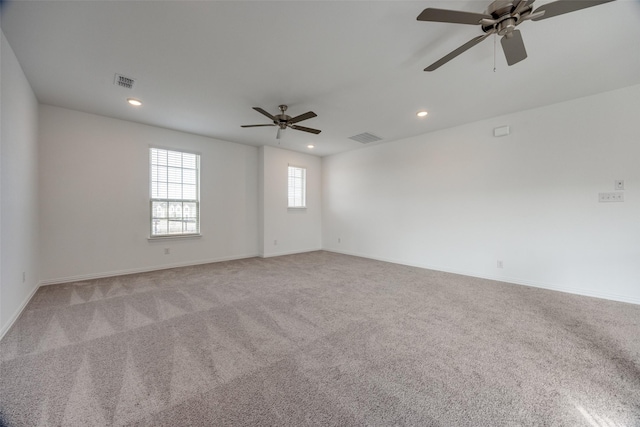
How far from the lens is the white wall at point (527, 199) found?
3.08 m

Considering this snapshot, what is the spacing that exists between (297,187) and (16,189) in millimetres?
4846

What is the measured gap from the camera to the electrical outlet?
3075 millimetres

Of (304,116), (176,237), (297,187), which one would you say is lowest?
(176,237)

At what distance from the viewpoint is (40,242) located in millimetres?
3500

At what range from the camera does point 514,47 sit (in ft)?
6.23

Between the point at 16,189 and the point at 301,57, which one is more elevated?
the point at 301,57

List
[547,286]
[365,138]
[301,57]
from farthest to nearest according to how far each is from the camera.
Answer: [365,138]
[547,286]
[301,57]

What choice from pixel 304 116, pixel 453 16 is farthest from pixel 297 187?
pixel 453 16

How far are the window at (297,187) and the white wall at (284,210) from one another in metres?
0.12

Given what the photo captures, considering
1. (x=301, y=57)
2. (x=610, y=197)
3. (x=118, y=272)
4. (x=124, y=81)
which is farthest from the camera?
(x=118, y=272)

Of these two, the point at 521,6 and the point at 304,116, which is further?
the point at 304,116

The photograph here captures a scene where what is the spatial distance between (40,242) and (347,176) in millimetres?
5827

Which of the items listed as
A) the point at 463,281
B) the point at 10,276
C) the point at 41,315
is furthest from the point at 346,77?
the point at 41,315

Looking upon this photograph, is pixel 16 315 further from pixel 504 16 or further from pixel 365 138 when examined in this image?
pixel 365 138
